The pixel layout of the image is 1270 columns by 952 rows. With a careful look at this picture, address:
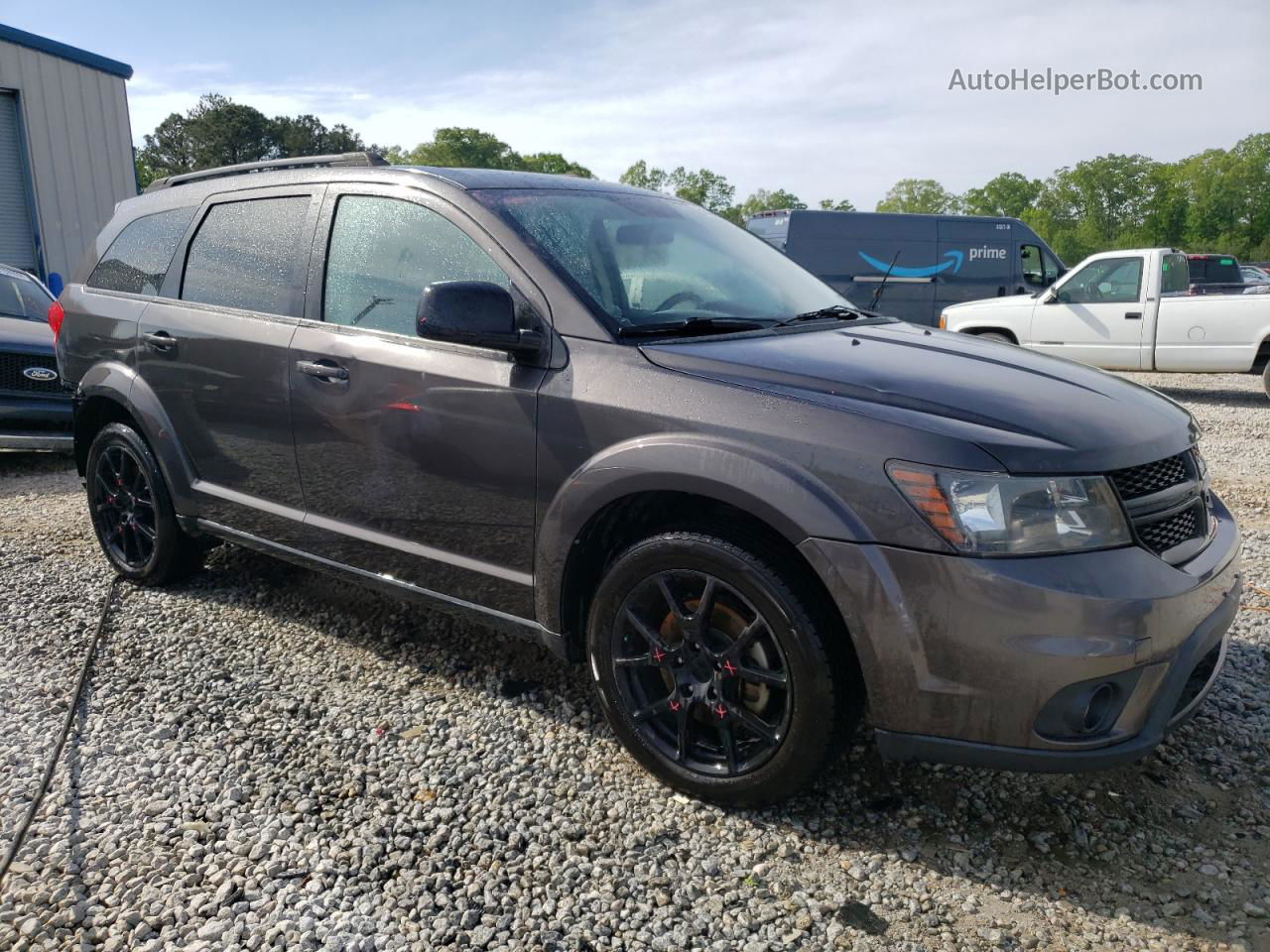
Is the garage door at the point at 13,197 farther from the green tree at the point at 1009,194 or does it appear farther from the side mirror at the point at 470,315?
the green tree at the point at 1009,194

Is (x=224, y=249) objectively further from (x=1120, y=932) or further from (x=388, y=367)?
(x=1120, y=932)

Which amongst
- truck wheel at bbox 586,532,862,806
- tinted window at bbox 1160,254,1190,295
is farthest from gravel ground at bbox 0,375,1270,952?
tinted window at bbox 1160,254,1190,295

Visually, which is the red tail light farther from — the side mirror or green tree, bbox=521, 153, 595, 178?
green tree, bbox=521, 153, 595, 178

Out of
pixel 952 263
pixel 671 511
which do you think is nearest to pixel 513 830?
pixel 671 511

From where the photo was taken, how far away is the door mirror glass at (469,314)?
2719 mm

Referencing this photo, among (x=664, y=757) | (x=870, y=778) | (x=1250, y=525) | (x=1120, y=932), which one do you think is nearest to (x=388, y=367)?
(x=664, y=757)

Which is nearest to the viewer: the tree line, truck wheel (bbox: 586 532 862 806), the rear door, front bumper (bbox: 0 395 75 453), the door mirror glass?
truck wheel (bbox: 586 532 862 806)

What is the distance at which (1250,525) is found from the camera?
17.6 ft

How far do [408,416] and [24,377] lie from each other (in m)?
5.62

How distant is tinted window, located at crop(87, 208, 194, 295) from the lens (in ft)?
13.6

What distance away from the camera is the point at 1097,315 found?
38.0 feet

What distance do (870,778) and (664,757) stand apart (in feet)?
2.07

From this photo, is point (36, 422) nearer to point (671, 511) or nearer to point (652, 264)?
point (652, 264)

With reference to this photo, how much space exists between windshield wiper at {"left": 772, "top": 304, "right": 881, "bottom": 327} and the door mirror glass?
0.90 metres
